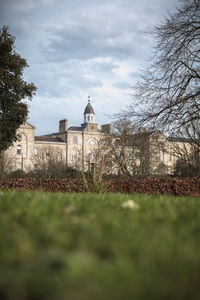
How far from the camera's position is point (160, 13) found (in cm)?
1487

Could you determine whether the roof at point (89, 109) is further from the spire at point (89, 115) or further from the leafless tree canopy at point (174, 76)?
the leafless tree canopy at point (174, 76)

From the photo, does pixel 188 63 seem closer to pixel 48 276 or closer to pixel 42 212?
pixel 42 212

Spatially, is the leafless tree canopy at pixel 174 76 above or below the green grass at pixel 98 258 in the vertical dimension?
above

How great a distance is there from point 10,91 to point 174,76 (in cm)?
1218

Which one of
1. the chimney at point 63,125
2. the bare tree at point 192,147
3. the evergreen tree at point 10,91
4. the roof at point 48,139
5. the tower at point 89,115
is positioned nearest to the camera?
the evergreen tree at point 10,91

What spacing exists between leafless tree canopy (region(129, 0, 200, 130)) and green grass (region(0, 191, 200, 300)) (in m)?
11.3

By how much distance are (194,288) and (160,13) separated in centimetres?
1476

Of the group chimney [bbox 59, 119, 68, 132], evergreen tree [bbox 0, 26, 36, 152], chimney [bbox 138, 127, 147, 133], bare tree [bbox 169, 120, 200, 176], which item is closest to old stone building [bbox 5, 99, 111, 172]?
chimney [bbox 59, 119, 68, 132]

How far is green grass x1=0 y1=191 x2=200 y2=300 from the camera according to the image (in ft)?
5.05

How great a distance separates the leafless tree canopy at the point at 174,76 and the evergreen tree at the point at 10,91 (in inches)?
402

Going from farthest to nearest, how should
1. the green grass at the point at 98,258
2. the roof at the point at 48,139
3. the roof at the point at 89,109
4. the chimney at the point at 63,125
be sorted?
the roof at the point at 89,109, the chimney at the point at 63,125, the roof at the point at 48,139, the green grass at the point at 98,258

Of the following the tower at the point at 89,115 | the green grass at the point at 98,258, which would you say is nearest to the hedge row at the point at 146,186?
the green grass at the point at 98,258

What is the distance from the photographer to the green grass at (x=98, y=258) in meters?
1.54

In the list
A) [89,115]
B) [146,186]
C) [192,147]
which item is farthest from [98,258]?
[89,115]
